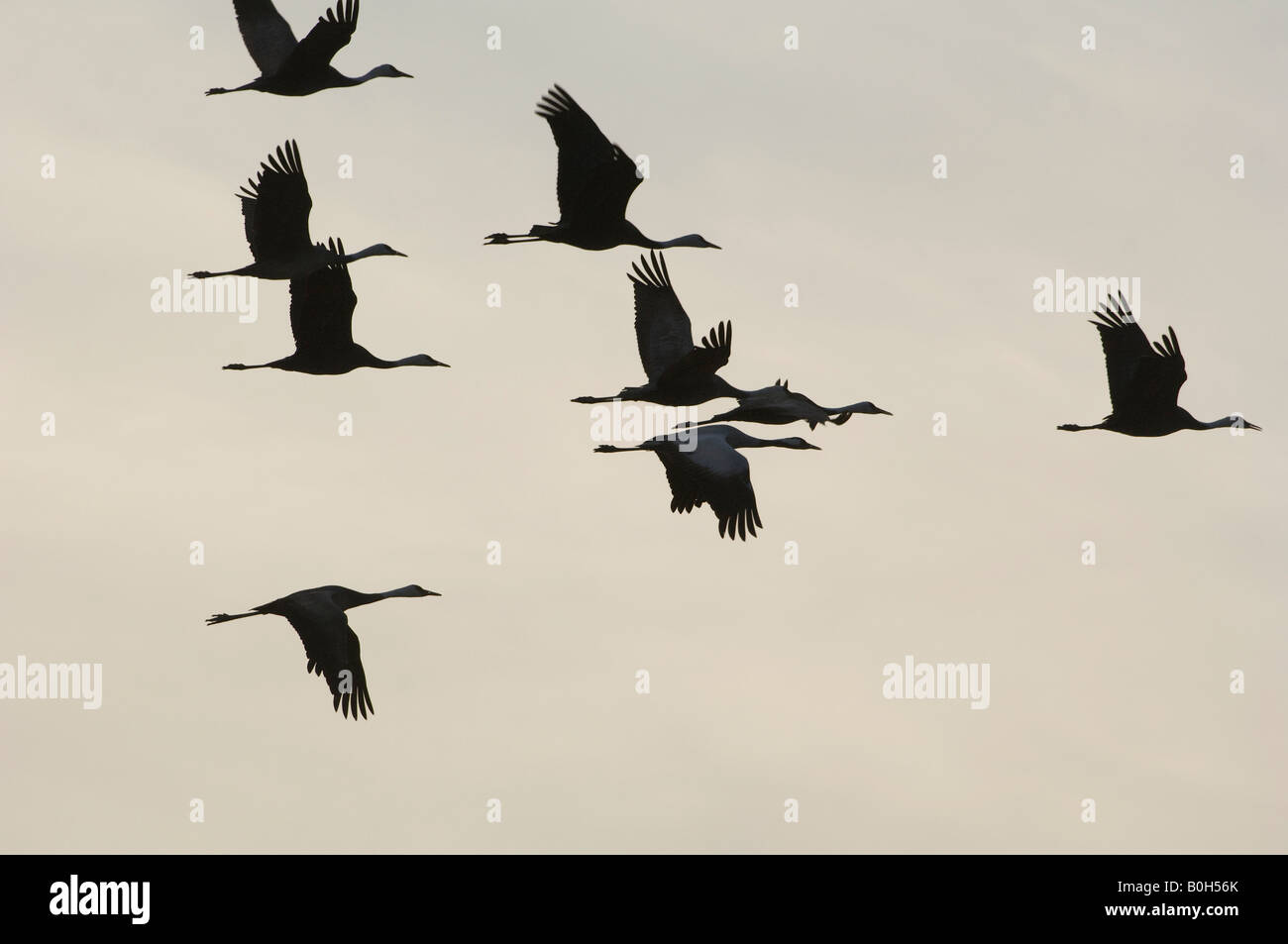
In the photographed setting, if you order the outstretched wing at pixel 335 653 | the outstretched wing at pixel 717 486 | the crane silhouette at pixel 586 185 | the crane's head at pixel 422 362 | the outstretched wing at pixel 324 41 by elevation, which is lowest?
the outstretched wing at pixel 335 653

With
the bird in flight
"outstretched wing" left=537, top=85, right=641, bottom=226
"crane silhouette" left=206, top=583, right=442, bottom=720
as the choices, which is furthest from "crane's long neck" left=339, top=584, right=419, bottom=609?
"outstretched wing" left=537, top=85, right=641, bottom=226

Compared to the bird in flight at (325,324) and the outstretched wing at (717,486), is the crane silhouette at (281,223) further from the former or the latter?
the outstretched wing at (717,486)

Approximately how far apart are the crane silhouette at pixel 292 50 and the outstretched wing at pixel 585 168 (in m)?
3.66

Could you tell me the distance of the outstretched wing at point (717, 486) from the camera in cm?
3244

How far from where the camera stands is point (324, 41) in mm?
34656

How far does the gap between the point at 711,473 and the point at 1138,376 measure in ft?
24.5

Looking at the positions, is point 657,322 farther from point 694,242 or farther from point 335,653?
point 335,653

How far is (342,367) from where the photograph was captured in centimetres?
3697

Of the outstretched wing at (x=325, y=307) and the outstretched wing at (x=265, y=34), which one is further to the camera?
the outstretched wing at (x=265, y=34)

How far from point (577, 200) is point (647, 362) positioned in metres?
3.74

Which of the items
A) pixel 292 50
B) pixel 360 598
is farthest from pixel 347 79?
pixel 360 598

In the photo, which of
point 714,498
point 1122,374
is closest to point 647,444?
point 714,498

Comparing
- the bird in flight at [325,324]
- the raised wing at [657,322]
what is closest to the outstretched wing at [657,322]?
the raised wing at [657,322]

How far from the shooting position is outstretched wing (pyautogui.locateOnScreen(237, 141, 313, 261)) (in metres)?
35.2
